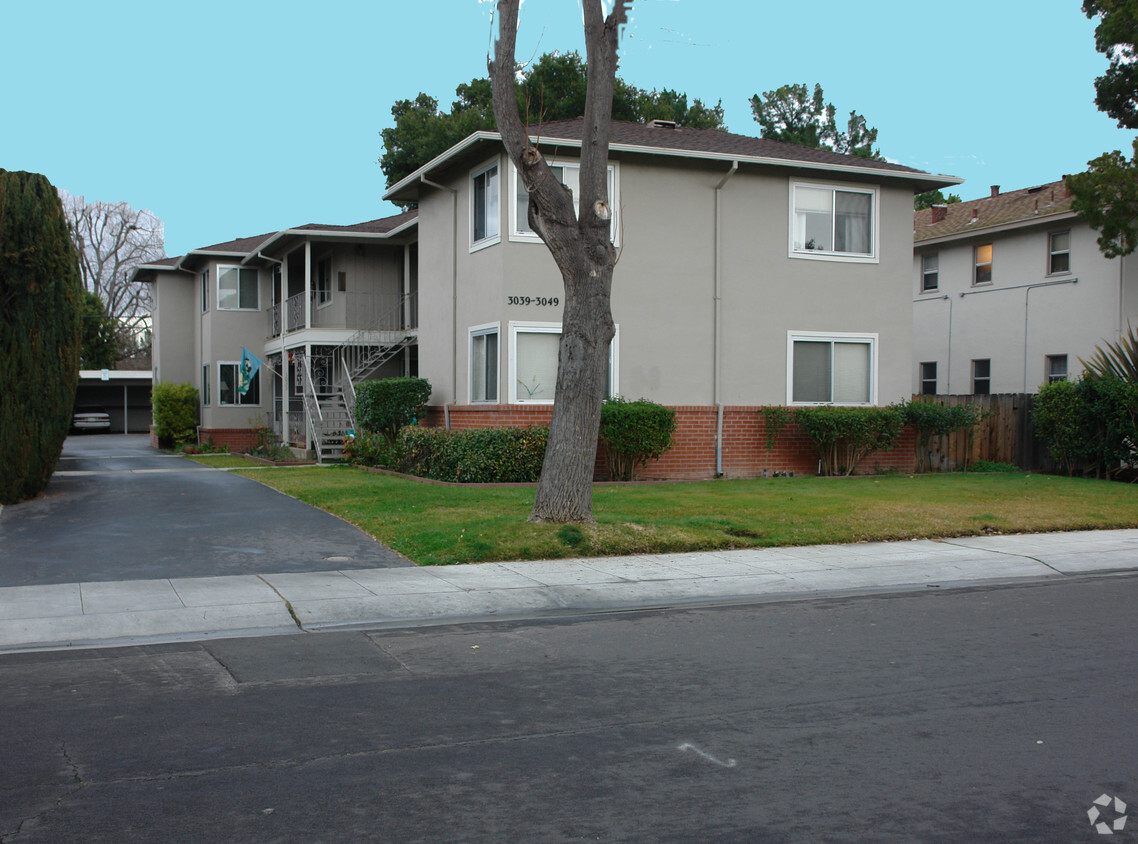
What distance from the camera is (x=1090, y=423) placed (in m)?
20.9

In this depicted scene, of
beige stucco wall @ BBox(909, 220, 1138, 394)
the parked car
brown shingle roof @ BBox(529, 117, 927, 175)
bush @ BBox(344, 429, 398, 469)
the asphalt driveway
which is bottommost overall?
the asphalt driveway

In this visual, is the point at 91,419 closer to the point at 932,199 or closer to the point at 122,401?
the point at 122,401

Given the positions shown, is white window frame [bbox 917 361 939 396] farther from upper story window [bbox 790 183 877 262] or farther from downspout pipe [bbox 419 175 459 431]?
downspout pipe [bbox 419 175 459 431]

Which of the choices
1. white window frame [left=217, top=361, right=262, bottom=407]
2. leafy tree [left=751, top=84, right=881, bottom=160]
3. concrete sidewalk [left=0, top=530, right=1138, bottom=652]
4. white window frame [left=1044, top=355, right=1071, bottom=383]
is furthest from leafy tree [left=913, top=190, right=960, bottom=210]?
concrete sidewalk [left=0, top=530, right=1138, bottom=652]

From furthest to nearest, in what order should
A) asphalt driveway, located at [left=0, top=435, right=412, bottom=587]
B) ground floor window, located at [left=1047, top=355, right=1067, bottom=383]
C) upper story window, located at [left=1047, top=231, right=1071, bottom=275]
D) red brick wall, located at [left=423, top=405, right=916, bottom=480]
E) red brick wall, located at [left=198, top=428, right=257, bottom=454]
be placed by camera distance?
red brick wall, located at [left=198, top=428, right=257, bottom=454]
ground floor window, located at [left=1047, top=355, right=1067, bottom=383]
upper story window, located at [left=1047, top=231, right=1071, bottom=275]
red brick wall, located at [left=423, top=405, right=916, bottom=480]
asphalt driveway, located at [left=0, top=435, right=412, bottom=587]

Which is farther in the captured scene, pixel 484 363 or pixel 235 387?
pixel 235 387

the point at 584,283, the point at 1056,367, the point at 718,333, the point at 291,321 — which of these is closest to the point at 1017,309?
the point at 1056,367

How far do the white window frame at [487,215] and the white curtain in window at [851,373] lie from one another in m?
7.35

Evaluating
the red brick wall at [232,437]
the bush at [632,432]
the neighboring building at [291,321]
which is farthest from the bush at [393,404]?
the red brick wall at [232,437]

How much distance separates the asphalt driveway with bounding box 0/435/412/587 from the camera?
34.0 feet

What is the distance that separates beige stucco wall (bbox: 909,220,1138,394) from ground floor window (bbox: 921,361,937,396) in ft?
0.66

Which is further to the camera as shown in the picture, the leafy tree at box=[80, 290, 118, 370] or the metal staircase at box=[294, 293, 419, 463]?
the leafy tree at box=[80, 290, 118, 370]

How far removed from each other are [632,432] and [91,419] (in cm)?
3980

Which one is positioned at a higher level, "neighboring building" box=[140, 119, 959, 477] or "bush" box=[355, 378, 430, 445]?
"neighboring building" box=[140, 119, 959, 477]
